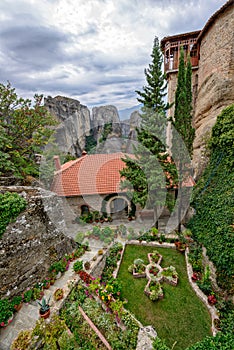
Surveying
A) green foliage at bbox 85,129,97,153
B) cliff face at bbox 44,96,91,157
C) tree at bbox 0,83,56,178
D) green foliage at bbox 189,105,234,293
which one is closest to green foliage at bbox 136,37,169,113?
green foliage at bbox 189,105,234,293

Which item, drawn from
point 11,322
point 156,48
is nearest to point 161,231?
point 11,322

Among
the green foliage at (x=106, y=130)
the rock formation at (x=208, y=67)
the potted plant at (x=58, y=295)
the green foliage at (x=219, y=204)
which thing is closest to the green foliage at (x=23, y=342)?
the potted plant at (x=58, y=295)

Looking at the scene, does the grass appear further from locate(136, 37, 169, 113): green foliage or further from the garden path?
locate(136, 37, 169, 113): green foliage

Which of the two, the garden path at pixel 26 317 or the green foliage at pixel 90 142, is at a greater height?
the green foliage at pixel 90 142

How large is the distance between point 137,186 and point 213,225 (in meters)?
4.65

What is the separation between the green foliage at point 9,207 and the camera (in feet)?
19.9

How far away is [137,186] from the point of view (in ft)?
33.6

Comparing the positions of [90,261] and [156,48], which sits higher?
[156,48]

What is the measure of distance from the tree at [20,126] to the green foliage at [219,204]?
10.7 metres

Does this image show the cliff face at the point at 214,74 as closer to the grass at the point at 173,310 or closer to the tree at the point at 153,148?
the tree at the point at 153,148

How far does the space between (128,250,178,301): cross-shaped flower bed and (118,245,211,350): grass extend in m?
0.23

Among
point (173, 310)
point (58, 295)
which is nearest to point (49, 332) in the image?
point (58, 295)

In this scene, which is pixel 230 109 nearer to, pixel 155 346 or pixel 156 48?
pixel 156 48

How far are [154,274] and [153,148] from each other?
22.5 feet
